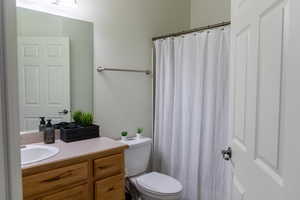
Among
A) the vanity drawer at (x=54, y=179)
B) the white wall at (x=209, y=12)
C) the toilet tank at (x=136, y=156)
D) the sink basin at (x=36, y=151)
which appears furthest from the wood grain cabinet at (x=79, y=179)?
the white wall at (x=209, y=12)

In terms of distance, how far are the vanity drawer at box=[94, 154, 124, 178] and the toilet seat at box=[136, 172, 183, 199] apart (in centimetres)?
37

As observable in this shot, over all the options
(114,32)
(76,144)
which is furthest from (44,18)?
(76,144)

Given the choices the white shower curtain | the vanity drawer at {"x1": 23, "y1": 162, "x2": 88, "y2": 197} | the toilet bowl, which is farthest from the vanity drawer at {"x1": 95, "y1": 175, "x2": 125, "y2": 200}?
the white shower curtain

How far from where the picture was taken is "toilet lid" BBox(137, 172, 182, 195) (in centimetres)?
196

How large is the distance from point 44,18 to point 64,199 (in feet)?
4.71

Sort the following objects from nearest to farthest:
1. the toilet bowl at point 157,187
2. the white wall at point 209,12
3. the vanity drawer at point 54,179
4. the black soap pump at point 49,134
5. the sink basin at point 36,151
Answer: the vanity drawer at point 54,179 < the sink basin at point 36,151 < the black soap pump at point 49,134 < the toilet bowl at point 157,187 < the white wall at point 209,12

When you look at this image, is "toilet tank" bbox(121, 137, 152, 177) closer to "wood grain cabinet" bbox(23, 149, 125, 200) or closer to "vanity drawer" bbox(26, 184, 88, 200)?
"wood grain cabinet" bbox(23, 149, 125, 200)

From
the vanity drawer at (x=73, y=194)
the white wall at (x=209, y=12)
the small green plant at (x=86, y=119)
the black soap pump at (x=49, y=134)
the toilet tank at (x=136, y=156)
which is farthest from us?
the white wall at (x=209, y=12)

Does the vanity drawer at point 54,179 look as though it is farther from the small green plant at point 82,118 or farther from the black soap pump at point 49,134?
the small green plant at point 82,118

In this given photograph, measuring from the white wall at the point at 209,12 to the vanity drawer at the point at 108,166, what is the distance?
194 cm

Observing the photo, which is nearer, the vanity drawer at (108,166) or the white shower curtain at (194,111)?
the vanity drawer at (108,166)

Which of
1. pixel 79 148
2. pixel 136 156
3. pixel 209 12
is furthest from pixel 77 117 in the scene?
pixel 209 12

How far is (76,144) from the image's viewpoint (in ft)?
5.92

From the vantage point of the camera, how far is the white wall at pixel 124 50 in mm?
2232
